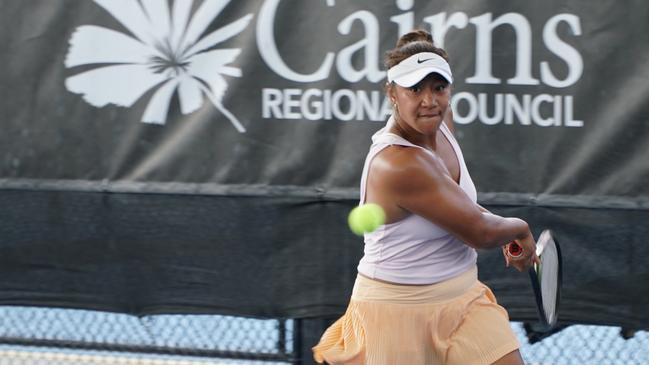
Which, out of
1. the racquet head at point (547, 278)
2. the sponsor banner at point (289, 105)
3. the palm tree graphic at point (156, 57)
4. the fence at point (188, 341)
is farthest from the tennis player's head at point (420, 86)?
the fence at point (188, 341)

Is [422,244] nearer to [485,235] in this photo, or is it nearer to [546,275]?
[485,235]

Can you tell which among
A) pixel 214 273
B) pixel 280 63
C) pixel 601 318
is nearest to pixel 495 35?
pixel 280 63

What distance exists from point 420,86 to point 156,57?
1487 millimetres

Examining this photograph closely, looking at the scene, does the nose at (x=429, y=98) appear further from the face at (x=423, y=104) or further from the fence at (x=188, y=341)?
the fence at (x=188, y=341)

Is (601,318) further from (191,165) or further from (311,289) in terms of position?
(191,165)

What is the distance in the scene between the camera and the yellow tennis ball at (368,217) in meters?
3.33

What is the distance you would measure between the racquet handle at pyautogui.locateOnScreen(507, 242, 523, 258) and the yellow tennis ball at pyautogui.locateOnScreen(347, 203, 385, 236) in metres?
0.40

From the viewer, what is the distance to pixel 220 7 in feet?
14.8

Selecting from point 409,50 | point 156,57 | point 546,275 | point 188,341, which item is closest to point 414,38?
point 409,50

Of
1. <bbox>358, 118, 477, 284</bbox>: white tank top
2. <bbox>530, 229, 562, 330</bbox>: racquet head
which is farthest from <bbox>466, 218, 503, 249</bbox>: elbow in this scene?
<bbox>530, 229, 562, 330</bbox>: racquet head

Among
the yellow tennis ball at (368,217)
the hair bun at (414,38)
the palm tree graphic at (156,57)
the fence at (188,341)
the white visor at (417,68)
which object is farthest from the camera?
the fence at (188,341)

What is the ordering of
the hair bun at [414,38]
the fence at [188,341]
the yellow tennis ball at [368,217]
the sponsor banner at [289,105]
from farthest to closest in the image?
1. the fence at [188,341]
2. the sponsor banner at [289,105]
3. the hair bun at [414,38]
4. the yellow tennis ball at [368,217]

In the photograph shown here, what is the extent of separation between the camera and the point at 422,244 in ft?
11.6

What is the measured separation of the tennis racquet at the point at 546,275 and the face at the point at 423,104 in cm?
45
